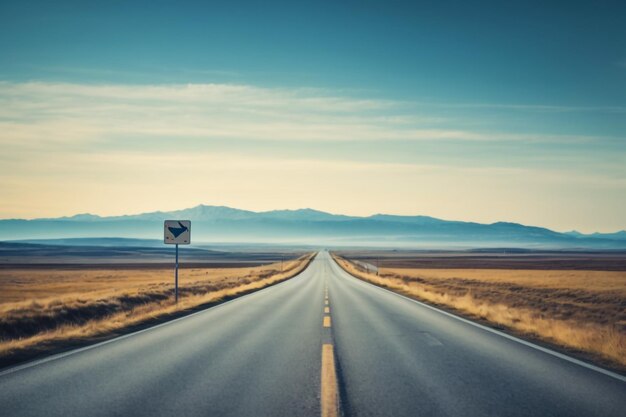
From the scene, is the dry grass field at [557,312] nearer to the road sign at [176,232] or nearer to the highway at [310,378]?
the highway at [310,378]

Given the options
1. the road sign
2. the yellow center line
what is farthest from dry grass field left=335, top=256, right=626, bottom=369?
the road sign

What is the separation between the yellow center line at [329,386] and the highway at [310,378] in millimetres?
18

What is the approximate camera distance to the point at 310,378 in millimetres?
7246

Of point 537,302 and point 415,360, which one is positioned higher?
point 415,360

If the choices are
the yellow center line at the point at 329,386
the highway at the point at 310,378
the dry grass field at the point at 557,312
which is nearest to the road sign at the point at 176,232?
the highway at the point at 310,378

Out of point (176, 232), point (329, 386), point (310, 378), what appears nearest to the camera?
point (329, 386)

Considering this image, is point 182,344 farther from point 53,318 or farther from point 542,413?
point 53,318

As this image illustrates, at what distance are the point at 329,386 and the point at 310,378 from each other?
1.96 ft

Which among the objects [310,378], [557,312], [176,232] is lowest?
[557,312]

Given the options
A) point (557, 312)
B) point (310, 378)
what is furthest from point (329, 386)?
point (557, 312)

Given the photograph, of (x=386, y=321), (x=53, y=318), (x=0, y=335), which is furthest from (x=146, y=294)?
(x=386, y=321)

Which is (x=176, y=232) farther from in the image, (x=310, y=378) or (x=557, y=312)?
(x=557, y=312)

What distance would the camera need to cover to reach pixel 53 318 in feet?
54.6

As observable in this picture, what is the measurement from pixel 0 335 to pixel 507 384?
44.7 feet
